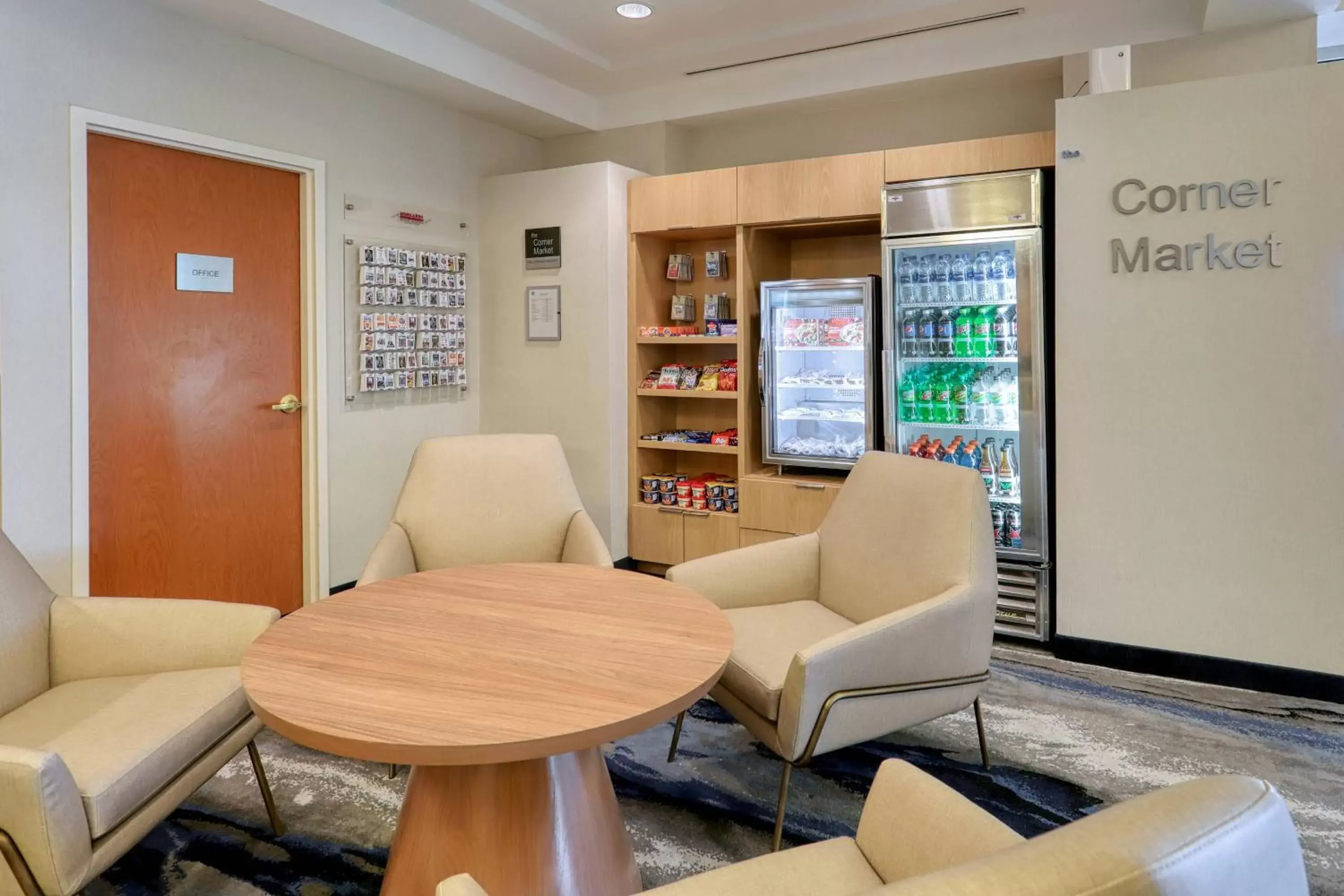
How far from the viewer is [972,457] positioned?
386 cm

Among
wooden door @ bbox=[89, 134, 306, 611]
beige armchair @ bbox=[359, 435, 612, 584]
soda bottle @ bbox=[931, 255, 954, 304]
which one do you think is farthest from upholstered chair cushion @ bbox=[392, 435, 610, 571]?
soda bottle @ bbox=[931, 255, 954, 304]

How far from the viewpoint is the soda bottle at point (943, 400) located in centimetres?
387

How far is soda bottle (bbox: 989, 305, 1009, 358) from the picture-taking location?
3.68 m

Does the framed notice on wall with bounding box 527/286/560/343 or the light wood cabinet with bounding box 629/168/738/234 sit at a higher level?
the light wood cabinet with bounding box 629/168/738/234

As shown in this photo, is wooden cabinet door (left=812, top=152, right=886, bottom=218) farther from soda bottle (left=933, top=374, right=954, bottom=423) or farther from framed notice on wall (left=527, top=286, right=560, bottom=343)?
framed notice on wall (left=527, top=286, right=560, bottom=343)

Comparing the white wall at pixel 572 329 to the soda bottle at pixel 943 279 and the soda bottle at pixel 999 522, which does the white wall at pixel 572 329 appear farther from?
the soda bottle at pixel 999 522

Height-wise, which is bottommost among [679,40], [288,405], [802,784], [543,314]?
[802,784]

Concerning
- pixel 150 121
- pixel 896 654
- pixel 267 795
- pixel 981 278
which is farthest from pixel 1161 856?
pixel 150 121

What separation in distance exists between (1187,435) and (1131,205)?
2.95ft

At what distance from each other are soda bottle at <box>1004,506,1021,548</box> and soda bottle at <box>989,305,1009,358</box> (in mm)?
→ 674

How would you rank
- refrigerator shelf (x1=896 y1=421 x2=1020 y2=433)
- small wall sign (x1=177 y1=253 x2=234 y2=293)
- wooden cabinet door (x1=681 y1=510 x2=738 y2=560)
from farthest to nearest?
wooden cabinet door (x1=681 y1=510 x2=738 y2=560), refrigerator shelf (x1=896 y1=421 x2=1020 y2=433), small wall sign (x1=177 y1=253 x2=234 y2=293)

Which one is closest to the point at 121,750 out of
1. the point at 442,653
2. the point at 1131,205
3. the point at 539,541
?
the point at 442,653

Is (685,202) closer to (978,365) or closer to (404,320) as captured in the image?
(404,320)

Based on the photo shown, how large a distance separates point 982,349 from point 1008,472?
1.81ft
